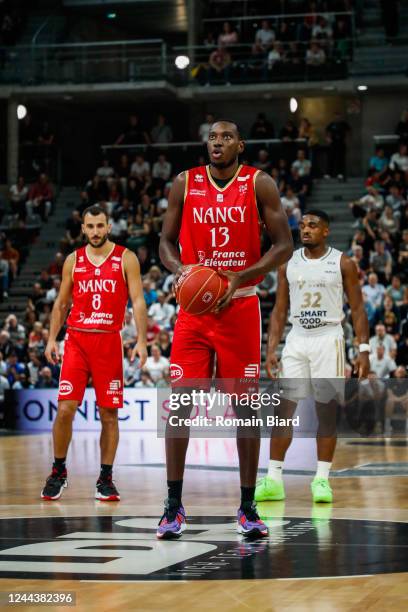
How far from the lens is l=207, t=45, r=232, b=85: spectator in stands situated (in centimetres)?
2566

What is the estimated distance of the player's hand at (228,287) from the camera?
6090 millimetres

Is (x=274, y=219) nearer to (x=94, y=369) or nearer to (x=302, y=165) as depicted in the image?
(x=94, y=369)

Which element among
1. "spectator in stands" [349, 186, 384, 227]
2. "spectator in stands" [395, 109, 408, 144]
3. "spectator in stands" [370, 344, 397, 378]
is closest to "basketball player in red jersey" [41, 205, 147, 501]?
"spectator in stands" [370, 344, 397, 378]

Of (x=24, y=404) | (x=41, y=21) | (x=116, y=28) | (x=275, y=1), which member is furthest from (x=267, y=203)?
(x=116, y=28)

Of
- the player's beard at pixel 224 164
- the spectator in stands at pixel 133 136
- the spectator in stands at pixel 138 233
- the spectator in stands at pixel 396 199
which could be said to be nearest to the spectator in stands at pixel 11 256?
the spectator in stands at pixel 138 233

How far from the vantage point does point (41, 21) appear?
2841 centimetres

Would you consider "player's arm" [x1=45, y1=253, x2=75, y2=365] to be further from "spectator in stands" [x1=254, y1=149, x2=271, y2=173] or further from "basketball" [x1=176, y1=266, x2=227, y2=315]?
"spectator in stands" [x1=254, y1=149, x2=271, y2=173]

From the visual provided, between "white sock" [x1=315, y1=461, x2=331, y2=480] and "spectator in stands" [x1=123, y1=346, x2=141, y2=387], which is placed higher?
"spectator in stands" [x1=123, y1=346, x2=141, y2=387]

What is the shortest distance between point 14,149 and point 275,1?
6750 millimetres

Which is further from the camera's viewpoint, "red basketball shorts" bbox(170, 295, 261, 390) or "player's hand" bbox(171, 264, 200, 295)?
"red basketball shorts" bbox(170, 295, 261, 390)

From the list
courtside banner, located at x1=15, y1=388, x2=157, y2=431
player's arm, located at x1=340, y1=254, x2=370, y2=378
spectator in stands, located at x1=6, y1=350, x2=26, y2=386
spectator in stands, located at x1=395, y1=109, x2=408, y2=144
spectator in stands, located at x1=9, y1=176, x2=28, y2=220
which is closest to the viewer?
player's arm, located at x1=340, y1=254, x2=370, y2=378

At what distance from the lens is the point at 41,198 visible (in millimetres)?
25875

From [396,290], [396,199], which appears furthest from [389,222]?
[396,290]

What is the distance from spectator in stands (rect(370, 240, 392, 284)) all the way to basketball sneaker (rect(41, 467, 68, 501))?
36.5ft
